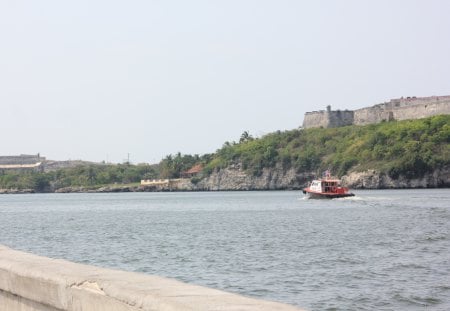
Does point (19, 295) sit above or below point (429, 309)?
above

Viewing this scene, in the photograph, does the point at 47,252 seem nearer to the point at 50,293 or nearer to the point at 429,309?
the point at 429,309

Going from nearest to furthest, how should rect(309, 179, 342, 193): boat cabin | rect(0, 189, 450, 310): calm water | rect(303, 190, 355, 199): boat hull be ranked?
1. rect(0, 189, 450, 310): calm water
2. rect(303, 190, 355, 199): boat hull
3. rect(309, 179, 342, 193): boat cabin

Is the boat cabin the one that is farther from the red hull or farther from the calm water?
the calm water

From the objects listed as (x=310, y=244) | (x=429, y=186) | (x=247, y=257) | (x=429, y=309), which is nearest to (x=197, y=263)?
(x=247, y=257)

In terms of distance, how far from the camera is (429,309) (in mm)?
21125

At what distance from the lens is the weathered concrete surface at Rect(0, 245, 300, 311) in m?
6.68

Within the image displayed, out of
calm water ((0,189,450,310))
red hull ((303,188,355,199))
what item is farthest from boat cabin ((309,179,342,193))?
calm water ((0,189,450,310))

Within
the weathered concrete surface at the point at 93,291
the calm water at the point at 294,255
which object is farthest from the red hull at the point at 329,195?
the weathered concrete surface at the point at 93,291

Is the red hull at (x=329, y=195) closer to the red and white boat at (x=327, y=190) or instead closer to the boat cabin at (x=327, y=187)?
the red and white boat at (x=327, y=190)

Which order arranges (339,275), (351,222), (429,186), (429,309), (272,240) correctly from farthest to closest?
(429,186)
(351,222)
(272,240)
(339,275)
(429,309)

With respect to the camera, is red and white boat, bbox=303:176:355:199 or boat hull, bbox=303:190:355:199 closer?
boat hull, bbox=303:190:355:199

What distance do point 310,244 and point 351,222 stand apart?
22.2m

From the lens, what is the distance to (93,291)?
7.77m

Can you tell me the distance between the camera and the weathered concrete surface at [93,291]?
21.9 ft
